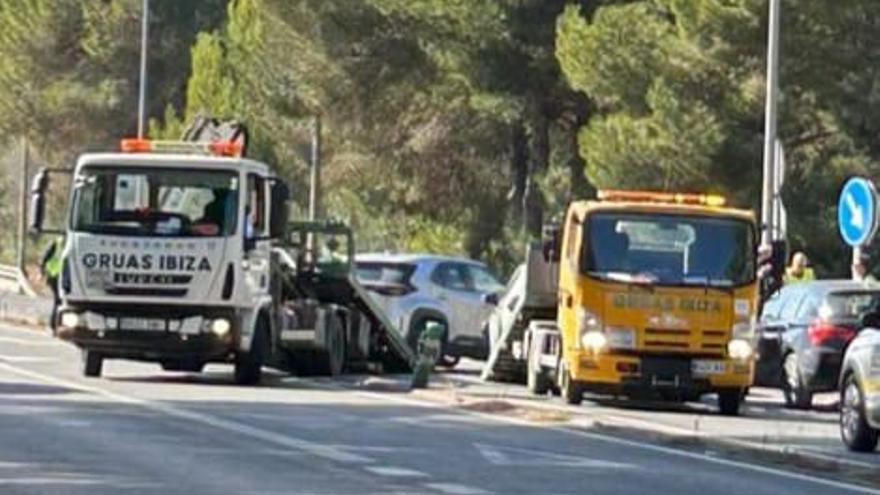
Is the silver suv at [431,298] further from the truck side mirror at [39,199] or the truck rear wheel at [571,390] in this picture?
the truck rear wheel at [571,390]

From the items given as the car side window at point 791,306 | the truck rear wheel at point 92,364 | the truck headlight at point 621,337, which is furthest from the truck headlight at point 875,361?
the truck rear wheel at point 92,364

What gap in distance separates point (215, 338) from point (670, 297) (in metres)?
6.00

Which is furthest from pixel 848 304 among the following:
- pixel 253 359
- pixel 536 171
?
pixel 536 171

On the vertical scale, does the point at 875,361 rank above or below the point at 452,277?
below

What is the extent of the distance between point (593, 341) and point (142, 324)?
5998 millimetres

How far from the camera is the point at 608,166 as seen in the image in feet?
154

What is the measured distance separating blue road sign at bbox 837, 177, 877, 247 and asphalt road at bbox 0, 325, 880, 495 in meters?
5.12

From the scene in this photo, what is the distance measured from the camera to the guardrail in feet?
189

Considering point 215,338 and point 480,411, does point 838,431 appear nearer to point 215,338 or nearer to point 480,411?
point 480,411

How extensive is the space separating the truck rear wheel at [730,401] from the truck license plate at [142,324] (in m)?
6.85

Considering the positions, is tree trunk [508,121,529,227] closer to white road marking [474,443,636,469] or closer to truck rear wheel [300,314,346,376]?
truck rear wheel [300,314,346,376]

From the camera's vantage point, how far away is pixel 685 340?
27.4 m

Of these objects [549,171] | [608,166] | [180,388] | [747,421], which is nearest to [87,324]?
[180,388]

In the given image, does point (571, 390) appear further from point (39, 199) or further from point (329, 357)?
point (39, 199)
